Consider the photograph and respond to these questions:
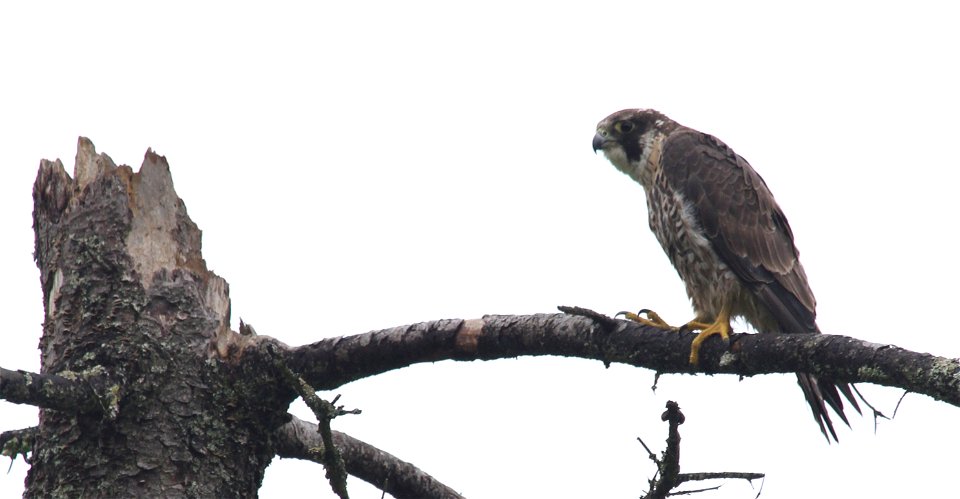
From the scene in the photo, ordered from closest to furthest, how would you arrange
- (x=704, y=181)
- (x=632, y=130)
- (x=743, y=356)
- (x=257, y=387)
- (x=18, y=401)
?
1. (x=18, y=401)
2. (x=743, y=356)
3. (x=257, y=387)
4. (x=704, y=181)
5. (x=632, y=130)

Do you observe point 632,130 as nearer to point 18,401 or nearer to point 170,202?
point 170,202

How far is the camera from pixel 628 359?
10.2 ft

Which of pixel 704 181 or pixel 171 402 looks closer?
pixel 171 402

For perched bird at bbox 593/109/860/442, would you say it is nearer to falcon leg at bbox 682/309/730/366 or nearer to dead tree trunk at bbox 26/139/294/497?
falcon leg at bbox 682/309/730/366

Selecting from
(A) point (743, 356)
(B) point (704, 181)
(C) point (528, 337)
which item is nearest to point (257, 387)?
(C) point (528, 337)

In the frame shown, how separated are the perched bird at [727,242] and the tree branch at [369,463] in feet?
3.59

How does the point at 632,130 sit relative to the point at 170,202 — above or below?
above

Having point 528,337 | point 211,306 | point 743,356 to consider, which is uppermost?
point 211,306

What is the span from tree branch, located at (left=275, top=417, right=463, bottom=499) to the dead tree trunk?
0.48 feet

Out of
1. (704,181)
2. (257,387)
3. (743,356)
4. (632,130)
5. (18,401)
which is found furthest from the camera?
(632,130)

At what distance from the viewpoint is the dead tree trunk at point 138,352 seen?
2.99 meters

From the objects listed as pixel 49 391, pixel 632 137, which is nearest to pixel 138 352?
pixel 49 391

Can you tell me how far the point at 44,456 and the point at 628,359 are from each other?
5.77 ft

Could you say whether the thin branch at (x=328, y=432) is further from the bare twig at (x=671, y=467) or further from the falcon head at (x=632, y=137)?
the falcon head at (x=632, y=137)
